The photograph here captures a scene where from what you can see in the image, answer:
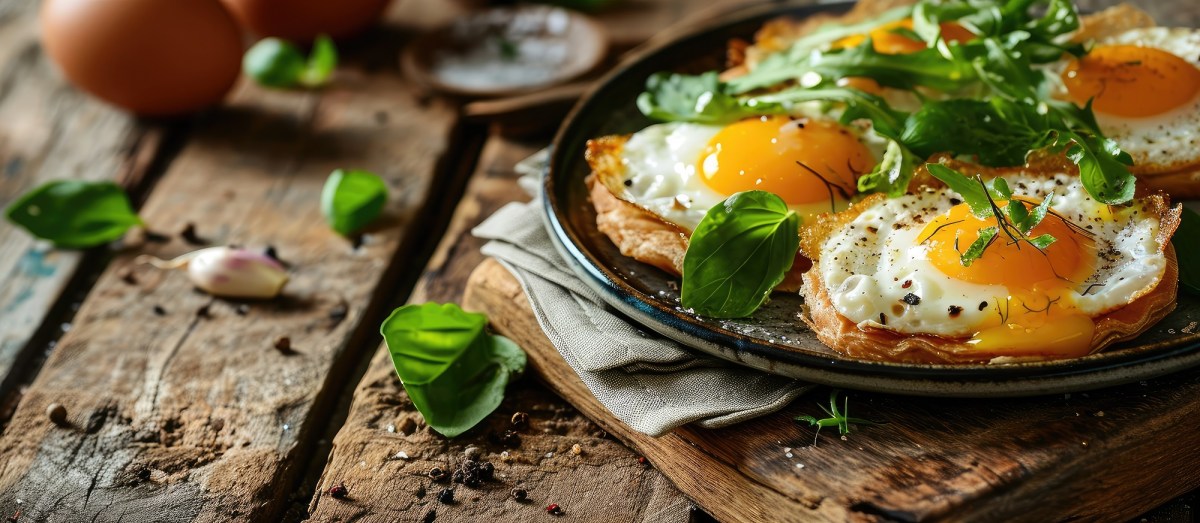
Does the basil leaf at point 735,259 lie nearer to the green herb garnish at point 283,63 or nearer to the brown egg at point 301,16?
the green herb garnish at point 283,63

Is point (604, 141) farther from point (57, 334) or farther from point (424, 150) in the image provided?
point (57, 334)

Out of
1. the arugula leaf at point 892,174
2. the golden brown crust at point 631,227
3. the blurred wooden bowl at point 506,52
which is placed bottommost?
the blurred wooden bowl at point 506,52

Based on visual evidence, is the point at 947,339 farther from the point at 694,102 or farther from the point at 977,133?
the point at 694,102

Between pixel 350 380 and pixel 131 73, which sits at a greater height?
pixel 131 73

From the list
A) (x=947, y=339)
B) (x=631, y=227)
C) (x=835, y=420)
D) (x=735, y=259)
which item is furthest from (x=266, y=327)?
(x=947, y=339)

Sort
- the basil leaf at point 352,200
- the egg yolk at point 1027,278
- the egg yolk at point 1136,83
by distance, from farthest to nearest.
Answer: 1. the basil leaf at point 352,200
2. the egg yolk at point 1136,83
3. the egg yolk at point 1027,278

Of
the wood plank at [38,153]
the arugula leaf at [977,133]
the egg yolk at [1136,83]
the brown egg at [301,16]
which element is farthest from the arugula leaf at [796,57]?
the wood plank at [38,153]

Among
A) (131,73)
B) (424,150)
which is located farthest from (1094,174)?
(131,73)
